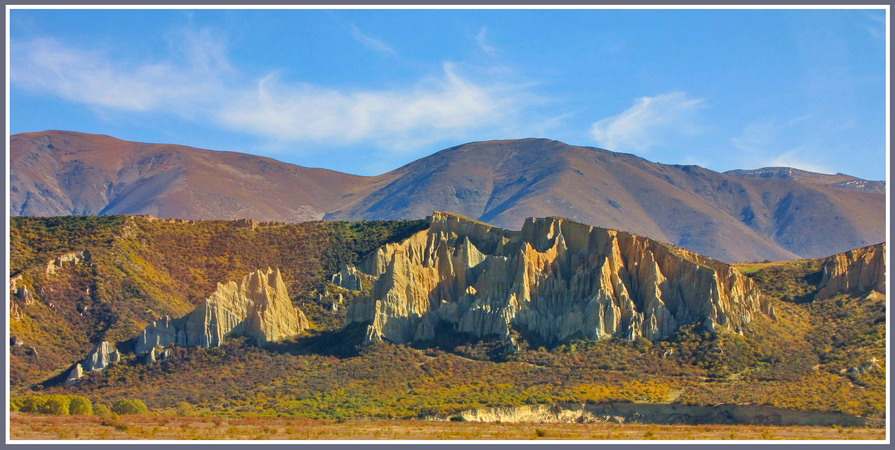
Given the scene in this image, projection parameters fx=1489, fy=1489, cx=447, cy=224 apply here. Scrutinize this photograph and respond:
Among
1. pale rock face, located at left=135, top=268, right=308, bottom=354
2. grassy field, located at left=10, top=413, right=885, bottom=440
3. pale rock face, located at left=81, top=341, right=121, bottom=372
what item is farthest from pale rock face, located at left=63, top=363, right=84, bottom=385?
grassy field, located at left=10, top=413, right=885, bottom=440

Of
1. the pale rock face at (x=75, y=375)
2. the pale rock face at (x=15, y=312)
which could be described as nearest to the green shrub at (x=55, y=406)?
the pale rock face at (x=75, y=375)

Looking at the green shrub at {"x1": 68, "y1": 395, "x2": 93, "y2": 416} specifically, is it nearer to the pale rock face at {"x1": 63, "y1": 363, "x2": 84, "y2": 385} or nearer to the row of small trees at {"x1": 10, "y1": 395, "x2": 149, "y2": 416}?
the row of small trees at {"x1": 10, "y1": 395, "x2": 149, "y2": 416}

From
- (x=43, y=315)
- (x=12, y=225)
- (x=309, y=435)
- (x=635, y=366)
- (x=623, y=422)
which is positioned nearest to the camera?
(x=309, y=435)

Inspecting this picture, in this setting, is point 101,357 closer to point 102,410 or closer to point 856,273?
point 102,410

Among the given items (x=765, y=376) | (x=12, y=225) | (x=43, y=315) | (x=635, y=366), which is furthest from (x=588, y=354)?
(x=12, y=225)

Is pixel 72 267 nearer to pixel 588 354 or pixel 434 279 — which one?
pixel 434 279

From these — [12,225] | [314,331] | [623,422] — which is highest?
[12,225]

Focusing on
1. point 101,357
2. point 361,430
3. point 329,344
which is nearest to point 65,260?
point 101,357
